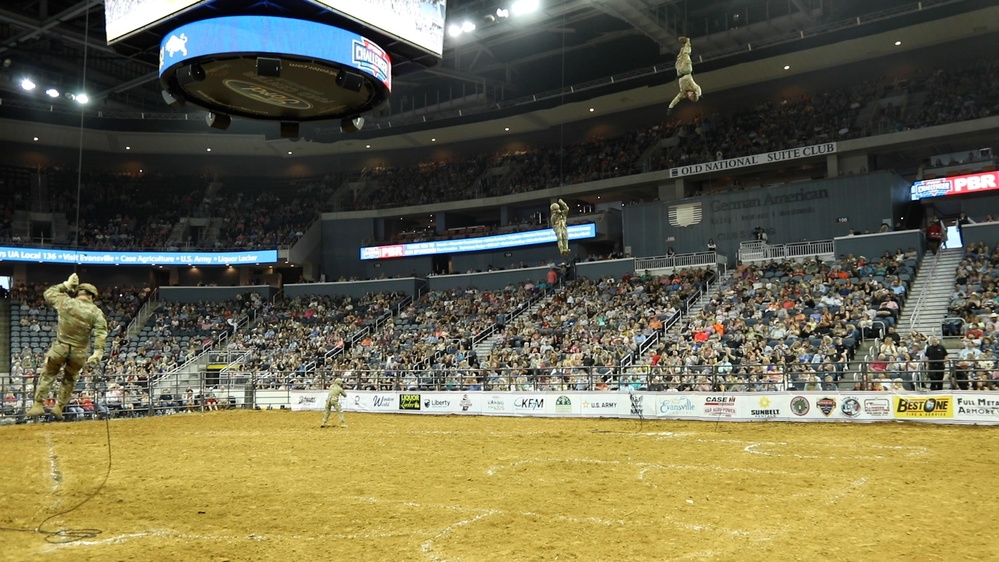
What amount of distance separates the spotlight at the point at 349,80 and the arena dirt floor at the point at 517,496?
699cm

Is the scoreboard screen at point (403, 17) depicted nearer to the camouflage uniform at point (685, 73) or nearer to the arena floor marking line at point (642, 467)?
the camouflage uniform at point (685, 73)

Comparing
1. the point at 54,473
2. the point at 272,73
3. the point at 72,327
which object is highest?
the point at 272,73

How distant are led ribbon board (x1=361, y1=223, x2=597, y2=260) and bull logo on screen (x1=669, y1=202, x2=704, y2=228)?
4.94 meters

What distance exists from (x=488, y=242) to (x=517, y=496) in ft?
118

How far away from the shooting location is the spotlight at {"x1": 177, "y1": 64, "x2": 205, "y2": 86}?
12.8m

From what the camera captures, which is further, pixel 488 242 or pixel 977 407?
pixel 488 242

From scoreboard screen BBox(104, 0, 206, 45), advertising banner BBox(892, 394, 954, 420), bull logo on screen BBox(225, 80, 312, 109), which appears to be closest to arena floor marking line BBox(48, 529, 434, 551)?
bull logo on screen BBox(225, 80, 312, 109)

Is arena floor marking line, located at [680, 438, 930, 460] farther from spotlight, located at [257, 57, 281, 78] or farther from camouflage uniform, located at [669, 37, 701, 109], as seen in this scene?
spotlight, located at [257, 57, 281, 78]

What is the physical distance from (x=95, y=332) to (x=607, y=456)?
32.3 ft

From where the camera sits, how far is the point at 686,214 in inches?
1591

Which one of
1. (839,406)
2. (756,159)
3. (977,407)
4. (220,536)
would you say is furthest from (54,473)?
(756,159)

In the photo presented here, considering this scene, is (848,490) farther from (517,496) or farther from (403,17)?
(403,17)

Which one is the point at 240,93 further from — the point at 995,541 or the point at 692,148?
the point at 692,148

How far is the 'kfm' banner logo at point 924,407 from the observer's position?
19.6 meters
